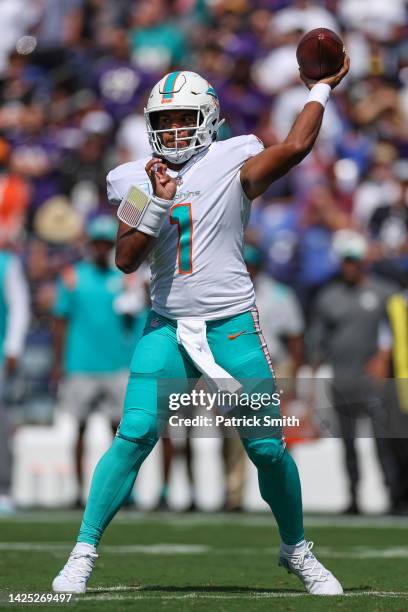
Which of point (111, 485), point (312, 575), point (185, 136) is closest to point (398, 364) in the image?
point (312, 575)

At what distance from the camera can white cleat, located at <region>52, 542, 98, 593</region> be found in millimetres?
5180

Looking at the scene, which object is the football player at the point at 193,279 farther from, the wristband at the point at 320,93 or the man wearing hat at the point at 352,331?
the man wearing hat at the point at 352,331

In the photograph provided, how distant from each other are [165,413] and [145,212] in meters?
0.77

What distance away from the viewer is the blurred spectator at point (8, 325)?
10.5 m

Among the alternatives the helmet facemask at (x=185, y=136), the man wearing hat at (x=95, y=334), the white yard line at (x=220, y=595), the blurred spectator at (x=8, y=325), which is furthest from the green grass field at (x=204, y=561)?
the helmet facemask at (x=185, y=136)

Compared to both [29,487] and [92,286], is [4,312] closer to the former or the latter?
[92,286]

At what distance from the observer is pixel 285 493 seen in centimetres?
542

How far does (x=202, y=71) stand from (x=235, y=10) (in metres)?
1.52

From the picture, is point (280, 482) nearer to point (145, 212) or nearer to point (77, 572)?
point (77, 572)

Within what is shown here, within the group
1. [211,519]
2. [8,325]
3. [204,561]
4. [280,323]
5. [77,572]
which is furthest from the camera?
[280,323]

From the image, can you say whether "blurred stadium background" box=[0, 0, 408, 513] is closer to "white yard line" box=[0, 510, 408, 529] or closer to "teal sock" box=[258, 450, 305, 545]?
"white yard line" box=[0, 510, 408, 529]

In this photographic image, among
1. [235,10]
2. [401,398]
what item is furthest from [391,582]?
[235,10]

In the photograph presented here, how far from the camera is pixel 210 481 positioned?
11.6 m

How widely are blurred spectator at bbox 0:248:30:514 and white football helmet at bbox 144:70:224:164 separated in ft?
16.9
